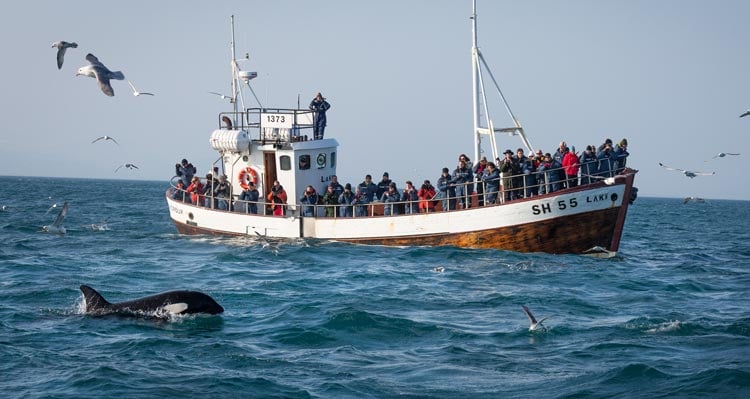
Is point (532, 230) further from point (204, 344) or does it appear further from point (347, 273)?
point (204, 344)

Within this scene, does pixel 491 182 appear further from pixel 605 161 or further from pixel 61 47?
pixel 61 47

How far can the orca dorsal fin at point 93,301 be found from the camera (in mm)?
20119

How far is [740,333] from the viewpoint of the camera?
18.6 meters

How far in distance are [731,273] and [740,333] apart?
42.8 feet

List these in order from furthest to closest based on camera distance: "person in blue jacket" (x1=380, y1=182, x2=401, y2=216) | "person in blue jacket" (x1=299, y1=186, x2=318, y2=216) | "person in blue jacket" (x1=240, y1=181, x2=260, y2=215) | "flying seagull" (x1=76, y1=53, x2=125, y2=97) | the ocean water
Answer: "person in blue jacket" (x1=240, y1=181, x2=260, y2=215) → "person in blue jacket" (x1=299, y1=186, x2=318, y2=216) → "person in blue jacket" (x1=380, y1=182, x2=401, y2=216) → "flying seagull" (x1=76, y1=53, x2=125, y2=97) → the ocean water

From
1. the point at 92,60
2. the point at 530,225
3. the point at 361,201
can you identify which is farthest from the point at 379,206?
the point at 92,60

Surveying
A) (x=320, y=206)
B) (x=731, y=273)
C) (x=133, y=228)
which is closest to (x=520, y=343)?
(x=731, y=273)

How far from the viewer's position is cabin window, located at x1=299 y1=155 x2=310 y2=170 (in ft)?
122

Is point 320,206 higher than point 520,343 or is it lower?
higher

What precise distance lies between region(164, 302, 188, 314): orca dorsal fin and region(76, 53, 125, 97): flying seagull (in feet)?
17.6

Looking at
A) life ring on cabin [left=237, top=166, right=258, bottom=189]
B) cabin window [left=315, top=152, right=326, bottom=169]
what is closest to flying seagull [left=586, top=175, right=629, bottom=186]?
cabin window [left=315, top=152, right=326, bottom=169]

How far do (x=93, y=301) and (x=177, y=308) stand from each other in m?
2.00

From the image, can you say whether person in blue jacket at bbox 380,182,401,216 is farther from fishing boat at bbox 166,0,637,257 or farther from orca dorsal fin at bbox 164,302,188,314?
orca dorsal fin at bbox 164,302,188,314

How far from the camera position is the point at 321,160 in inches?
1496
